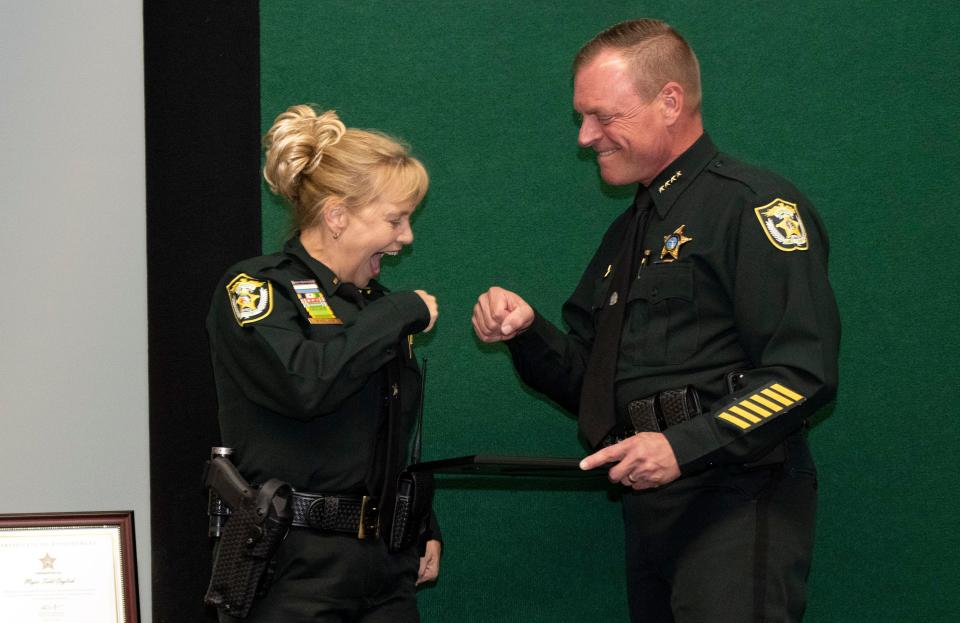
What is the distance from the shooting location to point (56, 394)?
9.69 ft

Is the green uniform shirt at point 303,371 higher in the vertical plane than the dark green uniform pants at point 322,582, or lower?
higher

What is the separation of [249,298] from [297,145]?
40 centimetres

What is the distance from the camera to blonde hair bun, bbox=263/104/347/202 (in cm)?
233

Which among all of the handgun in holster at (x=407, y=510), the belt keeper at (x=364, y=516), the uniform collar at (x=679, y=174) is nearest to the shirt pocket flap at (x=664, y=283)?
the uniform collar at (x=679, y=174)

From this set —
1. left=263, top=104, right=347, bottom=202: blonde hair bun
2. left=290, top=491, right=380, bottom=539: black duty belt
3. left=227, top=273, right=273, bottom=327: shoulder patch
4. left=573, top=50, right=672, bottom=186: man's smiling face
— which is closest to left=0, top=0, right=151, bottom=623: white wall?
left=263, top=104, right=347, bottom=202: blonde hair bun

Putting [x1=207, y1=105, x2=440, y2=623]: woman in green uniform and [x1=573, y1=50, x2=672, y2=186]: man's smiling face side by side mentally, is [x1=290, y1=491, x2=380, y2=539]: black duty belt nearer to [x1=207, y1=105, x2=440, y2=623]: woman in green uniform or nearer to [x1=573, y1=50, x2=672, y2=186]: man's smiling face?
[x1=207, y1=105, x2=440, y2=623]: woman in green uniform

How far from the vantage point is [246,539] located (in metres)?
2.04

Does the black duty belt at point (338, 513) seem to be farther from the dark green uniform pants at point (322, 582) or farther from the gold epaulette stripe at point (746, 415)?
the gold epaulette stripe at point (746, 415)

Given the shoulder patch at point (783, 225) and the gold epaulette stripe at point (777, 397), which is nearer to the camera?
the gold epaulette stripe at point (777, 397)

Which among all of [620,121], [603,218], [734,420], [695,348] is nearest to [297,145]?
[620,121]

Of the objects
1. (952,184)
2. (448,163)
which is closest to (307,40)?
(448,163)

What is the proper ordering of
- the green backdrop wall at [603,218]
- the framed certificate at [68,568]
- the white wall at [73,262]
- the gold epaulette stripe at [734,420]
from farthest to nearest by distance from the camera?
1. the green backdrop wall at [603,218]
2. the white wall at [73,262]
3. the framed certificate at [68,568]
4. the gold epaulette stripe at [734,420]

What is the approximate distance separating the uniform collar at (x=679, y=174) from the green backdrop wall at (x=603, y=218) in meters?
0.79

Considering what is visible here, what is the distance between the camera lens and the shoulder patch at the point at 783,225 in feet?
7.06
